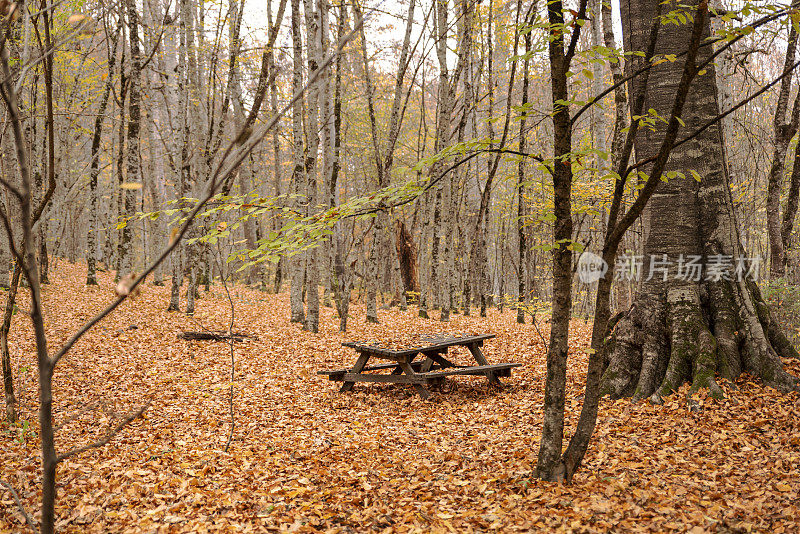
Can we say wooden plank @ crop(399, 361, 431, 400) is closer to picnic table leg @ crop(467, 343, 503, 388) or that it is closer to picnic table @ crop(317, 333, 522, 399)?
picnic table @ crop(317, 333, 522, 399)

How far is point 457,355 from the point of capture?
950cm

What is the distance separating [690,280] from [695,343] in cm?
73

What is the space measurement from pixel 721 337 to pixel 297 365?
21.0ft

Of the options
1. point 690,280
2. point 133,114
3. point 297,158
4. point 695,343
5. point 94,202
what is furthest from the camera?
point 94,202

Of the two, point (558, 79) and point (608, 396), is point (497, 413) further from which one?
point (558, 79)

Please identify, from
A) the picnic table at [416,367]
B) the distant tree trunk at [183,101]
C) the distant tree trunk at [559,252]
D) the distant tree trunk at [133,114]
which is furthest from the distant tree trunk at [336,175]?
the distant tree trunk at [559,252]

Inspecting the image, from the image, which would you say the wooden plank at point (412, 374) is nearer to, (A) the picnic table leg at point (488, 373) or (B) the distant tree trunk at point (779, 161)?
(A) the picnic table leg at point (488, 373)

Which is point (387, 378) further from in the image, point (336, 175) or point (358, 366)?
point (336, 175)

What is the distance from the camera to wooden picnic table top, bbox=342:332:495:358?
269 inches

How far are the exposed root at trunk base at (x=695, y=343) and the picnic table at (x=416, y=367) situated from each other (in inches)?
69.4

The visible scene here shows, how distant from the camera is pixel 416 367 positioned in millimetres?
7758

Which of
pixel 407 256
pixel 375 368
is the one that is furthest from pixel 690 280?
pixel 407 256

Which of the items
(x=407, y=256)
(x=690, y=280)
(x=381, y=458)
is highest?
(x=407, y=256)

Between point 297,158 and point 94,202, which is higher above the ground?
point 297,158
